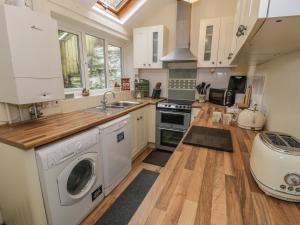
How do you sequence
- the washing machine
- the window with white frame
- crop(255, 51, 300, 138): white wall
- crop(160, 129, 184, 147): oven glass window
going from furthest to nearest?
1. crop(160, 129, 184, 147): oven glass window
2. the window with white frame
3. the washing machine
4. crop(255, 51, 300, 138): white wall

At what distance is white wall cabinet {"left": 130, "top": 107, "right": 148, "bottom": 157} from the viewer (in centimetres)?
248

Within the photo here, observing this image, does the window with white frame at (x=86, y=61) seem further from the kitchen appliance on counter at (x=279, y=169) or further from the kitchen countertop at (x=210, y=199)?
the kitchen appliance on counter at (x=279, y=169)

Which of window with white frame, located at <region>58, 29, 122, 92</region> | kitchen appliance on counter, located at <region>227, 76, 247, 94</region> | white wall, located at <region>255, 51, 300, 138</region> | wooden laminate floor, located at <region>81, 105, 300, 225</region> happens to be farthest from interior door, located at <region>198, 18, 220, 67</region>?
wooden laminate floor, located at <region>81, 105, 300, 225</region>

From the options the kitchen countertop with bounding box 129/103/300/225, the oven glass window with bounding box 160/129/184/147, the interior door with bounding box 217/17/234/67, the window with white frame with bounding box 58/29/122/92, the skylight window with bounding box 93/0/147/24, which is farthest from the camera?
the oven glass window with bounding box 160/129/184/147

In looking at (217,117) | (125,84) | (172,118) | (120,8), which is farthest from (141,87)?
(217,117)

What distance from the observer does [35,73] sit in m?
1.33

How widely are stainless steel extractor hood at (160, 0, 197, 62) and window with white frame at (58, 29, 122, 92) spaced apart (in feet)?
3.41

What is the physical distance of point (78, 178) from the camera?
5.13ft

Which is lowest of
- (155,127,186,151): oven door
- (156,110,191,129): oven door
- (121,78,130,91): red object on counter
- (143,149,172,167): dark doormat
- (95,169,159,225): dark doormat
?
(95,169,159,225): dark doormat

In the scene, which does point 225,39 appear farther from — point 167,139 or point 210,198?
point 210,198

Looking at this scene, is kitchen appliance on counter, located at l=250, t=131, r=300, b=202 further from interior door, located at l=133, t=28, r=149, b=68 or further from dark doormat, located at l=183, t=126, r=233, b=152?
interior door, located at l=133, t=28, r=149, b=68

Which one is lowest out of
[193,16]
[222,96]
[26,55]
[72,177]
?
[72,177]

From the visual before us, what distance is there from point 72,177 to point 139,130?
1333 mm

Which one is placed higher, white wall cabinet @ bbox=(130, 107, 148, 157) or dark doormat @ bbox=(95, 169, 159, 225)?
white wall cabinet @ bbox=(130, 107, 148, 157)
